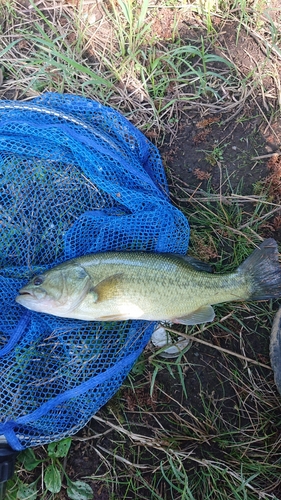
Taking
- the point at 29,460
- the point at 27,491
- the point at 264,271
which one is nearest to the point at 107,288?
the point at 264,271

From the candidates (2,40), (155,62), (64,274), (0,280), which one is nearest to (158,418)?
(64,274)

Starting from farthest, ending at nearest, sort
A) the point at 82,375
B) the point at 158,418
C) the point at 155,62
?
the point at 155,62
the point at 158,418
the point at 82,375

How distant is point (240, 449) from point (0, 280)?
2.55 meters

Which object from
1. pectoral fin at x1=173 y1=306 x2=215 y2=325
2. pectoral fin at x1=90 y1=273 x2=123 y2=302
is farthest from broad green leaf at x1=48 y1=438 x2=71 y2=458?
pectoral fin at x1=173 y1=306 x2=215 y2=325

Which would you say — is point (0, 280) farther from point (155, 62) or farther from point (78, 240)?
point (155, 62)

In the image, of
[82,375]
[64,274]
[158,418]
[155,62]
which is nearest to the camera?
[64,274]

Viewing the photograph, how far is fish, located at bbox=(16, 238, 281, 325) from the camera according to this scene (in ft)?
10.6

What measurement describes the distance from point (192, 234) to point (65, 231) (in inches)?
46.0

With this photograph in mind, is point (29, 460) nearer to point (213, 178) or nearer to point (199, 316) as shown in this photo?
point (199, 316)

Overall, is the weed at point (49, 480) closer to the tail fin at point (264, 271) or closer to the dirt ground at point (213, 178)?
the dirt ground at point (213, 178)

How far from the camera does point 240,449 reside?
3.62m

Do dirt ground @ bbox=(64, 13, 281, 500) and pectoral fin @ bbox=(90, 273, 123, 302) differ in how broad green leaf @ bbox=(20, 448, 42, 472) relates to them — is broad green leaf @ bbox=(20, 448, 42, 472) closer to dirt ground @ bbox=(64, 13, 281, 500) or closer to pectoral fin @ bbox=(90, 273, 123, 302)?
dirt ground @ bbox=(64, 13, 281, 500)

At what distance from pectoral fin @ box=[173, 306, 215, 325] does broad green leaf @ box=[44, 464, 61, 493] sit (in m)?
1.75

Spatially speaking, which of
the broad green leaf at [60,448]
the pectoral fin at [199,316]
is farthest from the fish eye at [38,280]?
the broad green leaf at [60,448]
